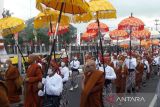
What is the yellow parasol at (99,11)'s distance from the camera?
43.7 feet

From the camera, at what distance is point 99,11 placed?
1354cm

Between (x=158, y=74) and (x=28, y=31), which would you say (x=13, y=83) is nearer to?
(x=158, y=74)

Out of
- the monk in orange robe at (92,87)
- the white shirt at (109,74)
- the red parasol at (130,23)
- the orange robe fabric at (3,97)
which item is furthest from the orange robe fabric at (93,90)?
the red parasol at (130,23)

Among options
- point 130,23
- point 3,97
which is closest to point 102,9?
point 130,23

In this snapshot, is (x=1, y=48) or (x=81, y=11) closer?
(x=81, y=11)

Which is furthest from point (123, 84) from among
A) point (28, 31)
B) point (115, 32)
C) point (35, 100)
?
point (28, 31)

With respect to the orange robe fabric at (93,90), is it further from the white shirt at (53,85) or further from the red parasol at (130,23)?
the red parasol at (130,23)

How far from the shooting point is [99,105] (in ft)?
32.0

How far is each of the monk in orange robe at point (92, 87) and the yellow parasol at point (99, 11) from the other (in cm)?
378

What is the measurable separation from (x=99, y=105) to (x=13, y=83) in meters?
5.22

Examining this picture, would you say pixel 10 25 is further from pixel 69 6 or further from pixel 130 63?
pixel 130 63

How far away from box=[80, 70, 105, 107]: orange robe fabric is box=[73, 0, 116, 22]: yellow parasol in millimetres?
3881

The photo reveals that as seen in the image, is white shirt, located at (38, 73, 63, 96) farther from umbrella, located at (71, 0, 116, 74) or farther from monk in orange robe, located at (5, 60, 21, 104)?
monk in orange robe, located at (5, 60, 21, 104)

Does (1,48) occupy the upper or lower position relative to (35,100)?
upper
